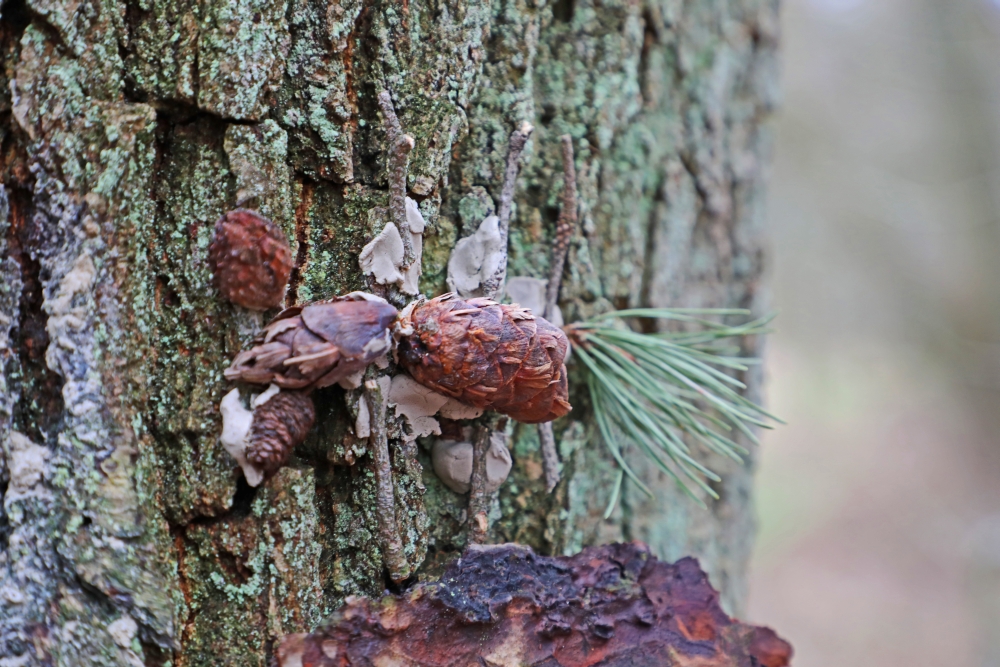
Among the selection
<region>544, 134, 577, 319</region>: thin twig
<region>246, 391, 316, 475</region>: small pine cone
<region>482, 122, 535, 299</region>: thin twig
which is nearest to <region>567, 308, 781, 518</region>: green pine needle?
<region>544, 134, 577, 319</region>: thin twig

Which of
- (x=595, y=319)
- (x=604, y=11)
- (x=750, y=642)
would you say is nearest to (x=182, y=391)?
(x=595, y=319)

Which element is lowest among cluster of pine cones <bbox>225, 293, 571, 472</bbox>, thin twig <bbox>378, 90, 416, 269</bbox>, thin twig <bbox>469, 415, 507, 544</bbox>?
thin twig <bbox>469, 415, 507, 544</bbox>

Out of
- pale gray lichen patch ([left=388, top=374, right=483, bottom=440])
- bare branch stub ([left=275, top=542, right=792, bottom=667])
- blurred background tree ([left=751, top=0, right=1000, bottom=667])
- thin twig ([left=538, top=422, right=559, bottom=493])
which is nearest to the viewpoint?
bare branch stub ([left=275, top=542, right=792, bottom=667])

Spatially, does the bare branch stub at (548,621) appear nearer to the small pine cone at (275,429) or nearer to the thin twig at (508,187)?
the small pine cone at (275,429)

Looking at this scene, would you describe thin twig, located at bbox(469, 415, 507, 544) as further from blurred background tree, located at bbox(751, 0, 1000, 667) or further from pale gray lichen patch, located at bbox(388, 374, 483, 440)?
blurred background tree, located at bbox(751, 0, 1000, 667)

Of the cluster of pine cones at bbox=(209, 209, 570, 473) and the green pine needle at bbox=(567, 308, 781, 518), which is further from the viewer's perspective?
Answer: the green pine needle at bbox=(567, 308, 781, 518)

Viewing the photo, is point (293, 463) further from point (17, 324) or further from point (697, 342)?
point (697, 342)

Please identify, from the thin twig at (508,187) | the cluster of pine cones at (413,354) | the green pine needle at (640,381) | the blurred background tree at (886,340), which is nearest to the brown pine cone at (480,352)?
the cluster of pine cones at (413,354)
